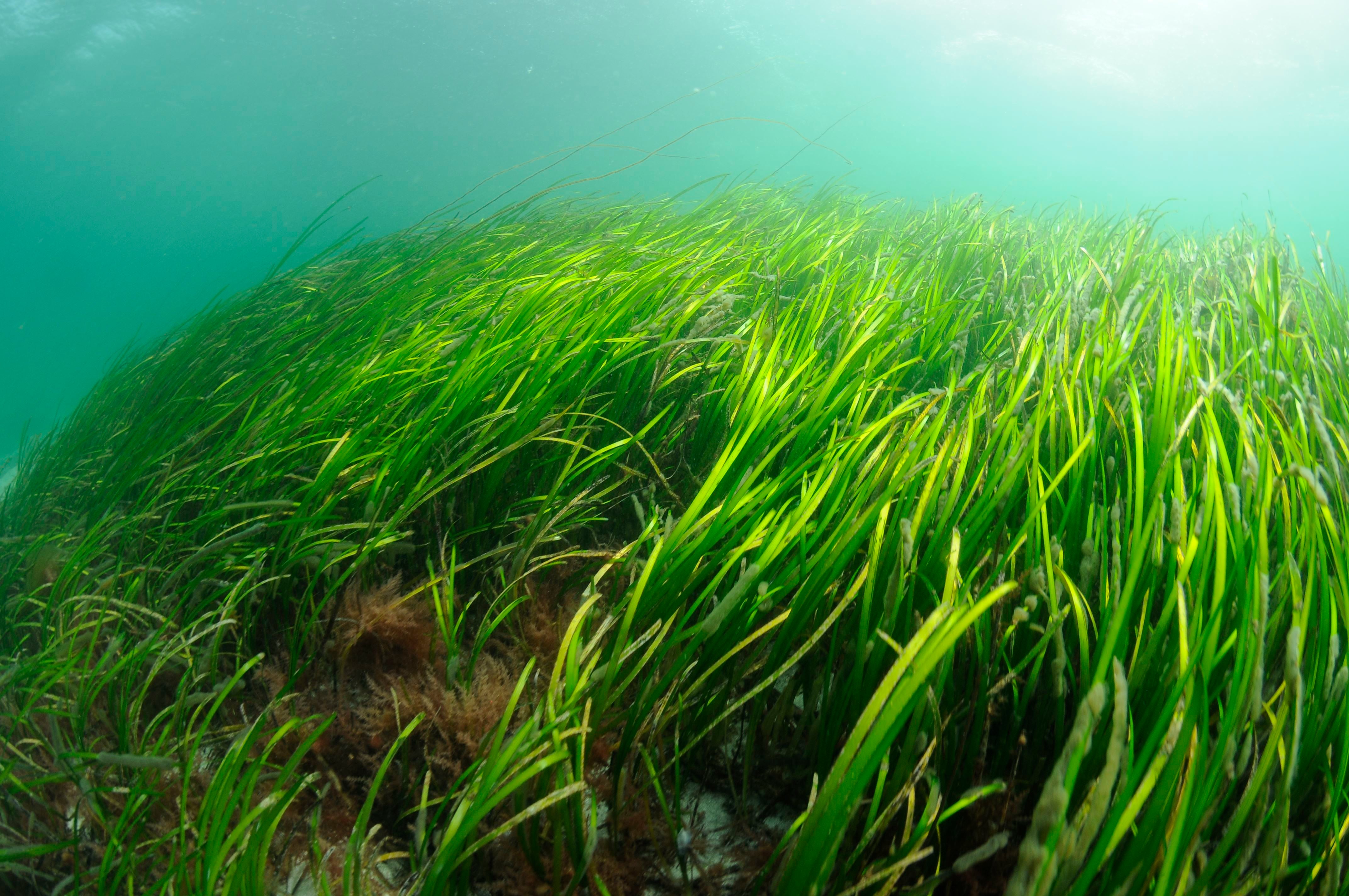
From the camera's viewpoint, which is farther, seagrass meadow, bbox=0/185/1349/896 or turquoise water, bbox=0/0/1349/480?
turquoise water, bbox=0/0/1349/480

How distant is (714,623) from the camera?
73 centimetres

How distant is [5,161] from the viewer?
3525cm

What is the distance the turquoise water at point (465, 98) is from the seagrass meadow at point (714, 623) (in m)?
16.0

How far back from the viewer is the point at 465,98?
34.7 metres

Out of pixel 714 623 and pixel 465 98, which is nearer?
pixel 714 623

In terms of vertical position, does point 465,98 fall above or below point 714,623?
above

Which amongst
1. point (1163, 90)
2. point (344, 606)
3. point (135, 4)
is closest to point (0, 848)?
point (344, 606)

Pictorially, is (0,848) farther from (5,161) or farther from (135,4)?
(5,161)

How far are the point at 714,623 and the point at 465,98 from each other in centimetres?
4281

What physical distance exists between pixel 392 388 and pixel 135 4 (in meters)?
34.0

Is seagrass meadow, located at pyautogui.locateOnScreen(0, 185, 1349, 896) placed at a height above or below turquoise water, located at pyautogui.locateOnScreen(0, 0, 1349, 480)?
below

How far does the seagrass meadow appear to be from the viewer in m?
0.61

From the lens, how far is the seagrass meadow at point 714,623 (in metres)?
0.61

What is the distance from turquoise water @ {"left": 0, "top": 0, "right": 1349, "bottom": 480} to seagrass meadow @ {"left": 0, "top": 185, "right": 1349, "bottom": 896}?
1598 cm
